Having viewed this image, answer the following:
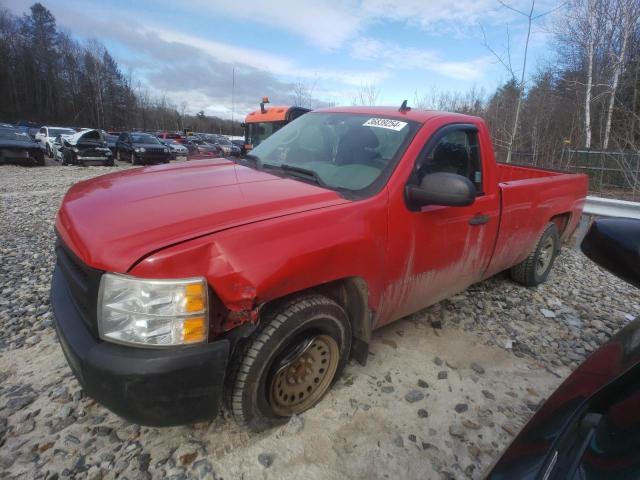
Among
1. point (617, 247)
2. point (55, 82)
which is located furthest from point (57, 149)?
point (55, 82)

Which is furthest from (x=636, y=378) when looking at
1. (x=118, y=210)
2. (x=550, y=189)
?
(x=550, y=189)

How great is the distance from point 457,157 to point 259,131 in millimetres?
12294

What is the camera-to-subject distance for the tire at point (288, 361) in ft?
5.75

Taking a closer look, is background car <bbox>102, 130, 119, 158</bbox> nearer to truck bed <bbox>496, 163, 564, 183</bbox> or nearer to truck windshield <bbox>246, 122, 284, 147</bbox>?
truck windshield <bbox>246, 122, 284, 147</bbox>

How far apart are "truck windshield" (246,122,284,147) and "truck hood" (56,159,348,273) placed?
11.6m

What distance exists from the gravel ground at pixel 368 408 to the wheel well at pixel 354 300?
433 mm

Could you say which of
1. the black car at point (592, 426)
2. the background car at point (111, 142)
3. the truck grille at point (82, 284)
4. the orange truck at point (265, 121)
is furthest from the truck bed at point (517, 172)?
the background car at point (111, 142)

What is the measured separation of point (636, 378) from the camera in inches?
39.6

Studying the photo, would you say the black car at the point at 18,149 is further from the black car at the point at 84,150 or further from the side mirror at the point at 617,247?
the side mirror at the point at 617,247

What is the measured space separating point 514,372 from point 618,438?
2.05m

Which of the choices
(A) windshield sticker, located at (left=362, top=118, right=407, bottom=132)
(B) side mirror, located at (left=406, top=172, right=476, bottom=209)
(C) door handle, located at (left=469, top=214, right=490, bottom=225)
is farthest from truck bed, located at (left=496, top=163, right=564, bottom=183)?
(B) side mirror, located at (left=406, top=172, right=476, bottom=209)

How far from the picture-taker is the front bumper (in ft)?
4.73

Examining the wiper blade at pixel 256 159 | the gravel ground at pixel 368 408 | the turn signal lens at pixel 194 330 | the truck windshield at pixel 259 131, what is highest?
the truck windshield at pixel 259 131

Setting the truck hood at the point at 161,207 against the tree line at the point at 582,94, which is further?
the tree line at the point at 582,94
